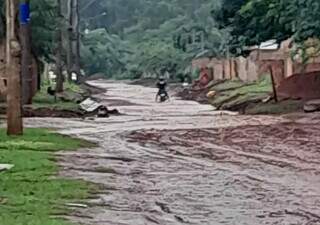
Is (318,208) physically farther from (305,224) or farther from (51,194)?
(51,194)

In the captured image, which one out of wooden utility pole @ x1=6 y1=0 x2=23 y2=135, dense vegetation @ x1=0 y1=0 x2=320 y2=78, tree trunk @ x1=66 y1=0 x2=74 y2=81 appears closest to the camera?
wooden utility pole @ x1=6 y1=0 x2=23 y2=135

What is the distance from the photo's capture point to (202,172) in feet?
60.5

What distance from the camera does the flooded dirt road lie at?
12734mm

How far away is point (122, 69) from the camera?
12938 cm

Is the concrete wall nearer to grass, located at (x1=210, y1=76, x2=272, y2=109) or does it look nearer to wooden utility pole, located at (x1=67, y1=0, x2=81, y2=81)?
grass, located at (x1=210, y1=76, x2=272, y2=109)

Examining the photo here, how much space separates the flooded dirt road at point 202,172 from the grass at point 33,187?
35 cm

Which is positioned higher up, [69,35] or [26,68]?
[69,35]

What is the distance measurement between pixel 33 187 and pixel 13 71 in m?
10.5

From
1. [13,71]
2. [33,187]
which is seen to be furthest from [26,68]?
[33,187]

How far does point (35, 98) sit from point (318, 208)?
114ft

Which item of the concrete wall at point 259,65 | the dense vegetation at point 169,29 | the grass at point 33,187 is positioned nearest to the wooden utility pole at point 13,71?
the grass at point 33,187

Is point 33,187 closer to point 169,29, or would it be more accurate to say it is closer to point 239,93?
point 239,93

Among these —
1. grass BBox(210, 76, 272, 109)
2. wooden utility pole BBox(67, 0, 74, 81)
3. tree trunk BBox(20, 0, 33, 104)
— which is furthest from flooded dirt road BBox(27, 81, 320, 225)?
wooden utility pole BBox(67, 0, 74, 81)

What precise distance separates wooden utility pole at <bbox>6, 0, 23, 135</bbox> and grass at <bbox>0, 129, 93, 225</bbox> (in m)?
1.75
